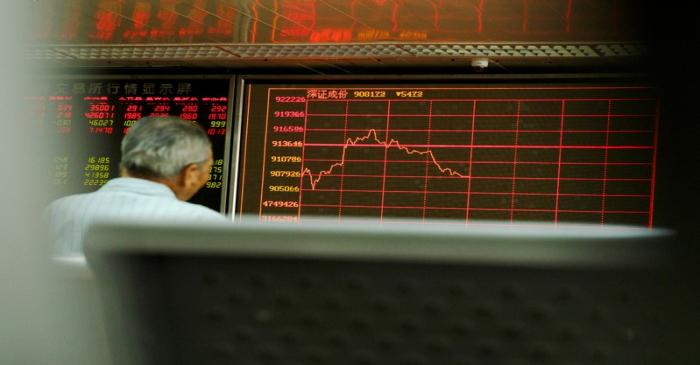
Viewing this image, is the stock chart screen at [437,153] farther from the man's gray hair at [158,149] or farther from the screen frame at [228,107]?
the man's gray hair at [158,149]

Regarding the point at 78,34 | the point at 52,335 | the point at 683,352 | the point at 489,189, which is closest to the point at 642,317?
the point at 683,352

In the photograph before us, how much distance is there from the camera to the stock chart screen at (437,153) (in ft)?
13.0

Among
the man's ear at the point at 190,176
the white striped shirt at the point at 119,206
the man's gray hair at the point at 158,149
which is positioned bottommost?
the white striped shirt at the point at 119,206

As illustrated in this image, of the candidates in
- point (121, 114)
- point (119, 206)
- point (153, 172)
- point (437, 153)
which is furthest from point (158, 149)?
point (121, 114)

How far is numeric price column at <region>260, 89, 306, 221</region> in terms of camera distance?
427 centimetres

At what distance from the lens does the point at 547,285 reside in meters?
0.42

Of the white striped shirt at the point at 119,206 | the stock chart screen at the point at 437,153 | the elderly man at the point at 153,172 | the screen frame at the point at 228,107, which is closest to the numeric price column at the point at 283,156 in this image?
the stock chart screen at the point at 437,153

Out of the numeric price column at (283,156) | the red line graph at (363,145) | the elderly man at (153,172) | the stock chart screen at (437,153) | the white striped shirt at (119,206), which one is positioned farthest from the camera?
the numeric price column at (283,156)

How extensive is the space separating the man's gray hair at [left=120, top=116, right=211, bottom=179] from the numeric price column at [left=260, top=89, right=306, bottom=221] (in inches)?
77.9

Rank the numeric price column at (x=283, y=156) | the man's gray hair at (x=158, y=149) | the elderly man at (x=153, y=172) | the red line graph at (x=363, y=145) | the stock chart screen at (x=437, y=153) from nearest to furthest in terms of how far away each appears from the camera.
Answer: the elderly man at (x=153, y=172), the man's gray hair at (x=158, y=149), the stock chart screen at (x=437, y=153), the red line graph at (x=363, y=145), the numeric price column at (x=283, y=156)

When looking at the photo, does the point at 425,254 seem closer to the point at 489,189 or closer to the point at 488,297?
the point at 488,297

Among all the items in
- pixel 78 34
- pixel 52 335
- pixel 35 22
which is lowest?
pixel 52 335

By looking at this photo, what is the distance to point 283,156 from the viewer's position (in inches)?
169

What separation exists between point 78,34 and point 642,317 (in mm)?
4053
